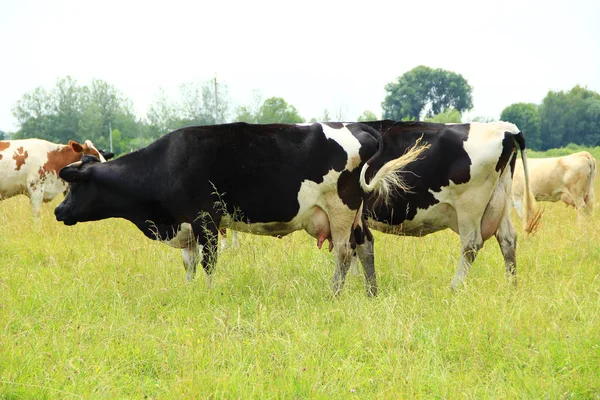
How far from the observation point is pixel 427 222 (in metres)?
7.39

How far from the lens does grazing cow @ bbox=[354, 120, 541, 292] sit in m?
7.07

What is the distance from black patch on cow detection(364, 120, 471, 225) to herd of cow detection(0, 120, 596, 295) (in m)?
0.01

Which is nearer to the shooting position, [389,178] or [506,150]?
[389,178]

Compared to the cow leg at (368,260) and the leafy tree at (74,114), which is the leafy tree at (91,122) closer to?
the leafy tree at (74,114)

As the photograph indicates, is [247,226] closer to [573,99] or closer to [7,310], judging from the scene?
[7,310]

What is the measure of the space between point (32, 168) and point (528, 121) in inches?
3146

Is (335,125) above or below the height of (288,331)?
above

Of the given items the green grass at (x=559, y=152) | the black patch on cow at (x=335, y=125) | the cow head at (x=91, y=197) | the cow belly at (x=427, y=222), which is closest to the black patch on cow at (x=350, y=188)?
the black patch on cow at (x=335, y=125)

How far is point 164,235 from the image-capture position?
7.21 meters

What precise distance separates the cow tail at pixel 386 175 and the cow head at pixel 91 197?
110 inches

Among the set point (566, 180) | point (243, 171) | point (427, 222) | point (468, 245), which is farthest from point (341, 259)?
point (566, 180)

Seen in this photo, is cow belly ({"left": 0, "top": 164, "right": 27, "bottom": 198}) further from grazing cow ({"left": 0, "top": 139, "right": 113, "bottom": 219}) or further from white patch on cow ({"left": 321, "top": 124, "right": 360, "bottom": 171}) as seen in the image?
white patch on cow ({"left": 321, "top": 124, "right": 360, "bottom": 171})

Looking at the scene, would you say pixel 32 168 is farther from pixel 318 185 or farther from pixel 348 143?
pixel 348 143

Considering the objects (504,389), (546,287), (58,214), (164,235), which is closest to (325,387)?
(504,389)
